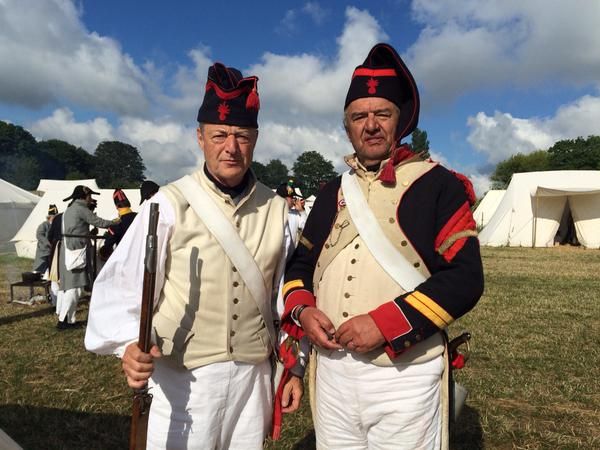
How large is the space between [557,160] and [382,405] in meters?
71.8

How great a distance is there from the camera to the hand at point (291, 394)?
223cm

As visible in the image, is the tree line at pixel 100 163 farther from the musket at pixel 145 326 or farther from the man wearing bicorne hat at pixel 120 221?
the musket at pixel 145 326

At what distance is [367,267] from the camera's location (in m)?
1.94

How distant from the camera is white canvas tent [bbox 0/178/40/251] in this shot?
1538cm

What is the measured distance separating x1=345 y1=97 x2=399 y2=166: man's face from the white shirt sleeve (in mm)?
855

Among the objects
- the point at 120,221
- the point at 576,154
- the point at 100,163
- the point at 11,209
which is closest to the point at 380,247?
the point at 120,221

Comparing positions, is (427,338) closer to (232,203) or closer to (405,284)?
(405,284)

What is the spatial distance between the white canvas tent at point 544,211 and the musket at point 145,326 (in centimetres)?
1924

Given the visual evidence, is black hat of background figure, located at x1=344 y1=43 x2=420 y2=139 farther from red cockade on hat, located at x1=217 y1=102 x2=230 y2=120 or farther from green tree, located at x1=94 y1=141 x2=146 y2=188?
green tree, located at x1=94 y1=141 x2=146 y2=188

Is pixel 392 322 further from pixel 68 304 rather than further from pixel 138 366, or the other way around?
pixel 68 304

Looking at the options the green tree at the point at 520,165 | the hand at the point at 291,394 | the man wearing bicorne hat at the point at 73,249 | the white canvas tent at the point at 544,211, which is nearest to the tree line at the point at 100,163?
the green tree at the point at 520,165

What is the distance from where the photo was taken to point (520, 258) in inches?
605

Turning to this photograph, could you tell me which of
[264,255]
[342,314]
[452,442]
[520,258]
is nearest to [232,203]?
[264,255]

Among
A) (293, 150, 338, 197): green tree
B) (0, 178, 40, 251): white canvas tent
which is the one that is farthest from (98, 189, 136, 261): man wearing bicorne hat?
A: (293, 150, 338, 197): green tree
